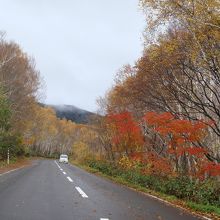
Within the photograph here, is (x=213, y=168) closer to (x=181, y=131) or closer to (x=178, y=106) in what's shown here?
(x=181, y=131)

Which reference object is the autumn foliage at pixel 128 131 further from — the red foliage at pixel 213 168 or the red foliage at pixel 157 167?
the red foliage at pixel 213 168

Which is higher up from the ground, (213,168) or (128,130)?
(128,130)

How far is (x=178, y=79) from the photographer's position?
18.0 metres

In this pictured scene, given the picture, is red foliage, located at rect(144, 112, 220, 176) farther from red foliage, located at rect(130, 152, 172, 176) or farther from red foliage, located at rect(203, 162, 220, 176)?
red foliage, located at rect(130, 152, 172, 176)

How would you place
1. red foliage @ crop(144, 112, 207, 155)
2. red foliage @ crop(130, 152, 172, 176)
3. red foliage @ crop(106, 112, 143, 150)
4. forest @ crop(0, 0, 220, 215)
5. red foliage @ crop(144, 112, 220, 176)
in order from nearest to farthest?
forest @ crop(0, 0, 220, 215), red foliage @ crop(144, 112, 220, 176), red foliage @ crop(144, 112, 207, 155), red foliage @ crop(130, 152, 172, 176), red foliage @ crop(106, 112, 143, 150)

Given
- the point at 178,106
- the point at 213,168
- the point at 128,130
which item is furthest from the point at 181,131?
the point at 128,130

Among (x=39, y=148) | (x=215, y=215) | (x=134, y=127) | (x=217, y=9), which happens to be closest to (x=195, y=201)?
(x=215, y=215)

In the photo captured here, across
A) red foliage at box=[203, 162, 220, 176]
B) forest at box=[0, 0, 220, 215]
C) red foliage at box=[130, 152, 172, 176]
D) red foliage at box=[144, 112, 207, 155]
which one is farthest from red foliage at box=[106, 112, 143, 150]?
red foliage at box=[203, 162, 220, 176]

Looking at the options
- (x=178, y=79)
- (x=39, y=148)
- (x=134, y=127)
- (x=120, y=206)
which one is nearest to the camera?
(x=120, y=206)

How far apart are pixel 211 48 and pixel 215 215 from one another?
6.12 metres

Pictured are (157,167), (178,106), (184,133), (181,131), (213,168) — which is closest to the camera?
(213,168)

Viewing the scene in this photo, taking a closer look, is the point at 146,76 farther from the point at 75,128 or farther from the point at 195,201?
the point at 75,128

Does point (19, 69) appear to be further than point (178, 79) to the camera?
Yes

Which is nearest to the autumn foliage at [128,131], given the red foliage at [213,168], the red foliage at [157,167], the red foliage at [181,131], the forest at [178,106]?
the forest at [178,106]
